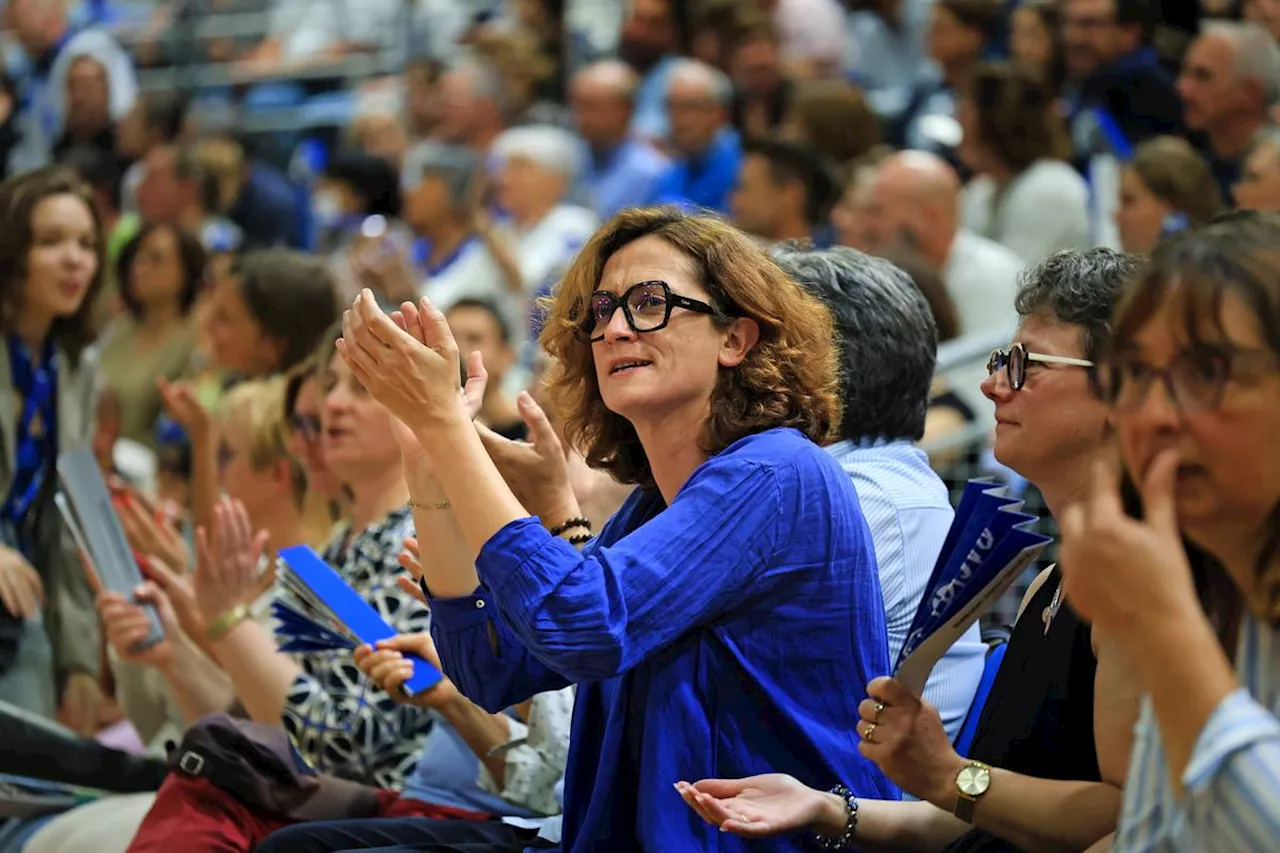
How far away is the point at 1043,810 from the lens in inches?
88.0

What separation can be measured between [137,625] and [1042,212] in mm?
4037

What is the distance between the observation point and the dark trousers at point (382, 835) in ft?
9.96

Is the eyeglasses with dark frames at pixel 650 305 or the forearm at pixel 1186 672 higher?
the eyeglasses with dark frames at pixel 650 305

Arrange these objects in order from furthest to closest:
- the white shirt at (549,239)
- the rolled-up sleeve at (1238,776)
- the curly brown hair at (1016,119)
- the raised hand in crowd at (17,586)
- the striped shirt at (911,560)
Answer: the white shirt at (549,239)
the curly brown hair at (1016,119)
the raised hand in crowd at (17,586)
the striped shirt at (911,560)
the rolled-up sleeve at (1238,776)

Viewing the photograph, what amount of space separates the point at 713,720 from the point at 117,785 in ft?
6.79

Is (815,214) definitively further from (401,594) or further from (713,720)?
(713,720)

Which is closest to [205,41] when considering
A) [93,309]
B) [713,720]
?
[93,309]

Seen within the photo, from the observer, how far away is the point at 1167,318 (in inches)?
72.9

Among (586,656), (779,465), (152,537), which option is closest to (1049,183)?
(152,537)

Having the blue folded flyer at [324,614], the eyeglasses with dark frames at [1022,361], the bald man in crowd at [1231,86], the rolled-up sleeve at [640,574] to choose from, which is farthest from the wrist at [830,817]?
the bald man in crowd at [1231,86]

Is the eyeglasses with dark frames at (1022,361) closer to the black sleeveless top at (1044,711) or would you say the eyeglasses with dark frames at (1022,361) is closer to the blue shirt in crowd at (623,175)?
the black sleeveless top at (1044,711)

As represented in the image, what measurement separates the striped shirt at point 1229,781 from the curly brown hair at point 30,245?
13.2 ft

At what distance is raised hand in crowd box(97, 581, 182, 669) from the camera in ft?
12.8

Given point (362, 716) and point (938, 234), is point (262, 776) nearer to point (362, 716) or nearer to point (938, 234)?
point (362, 716)
